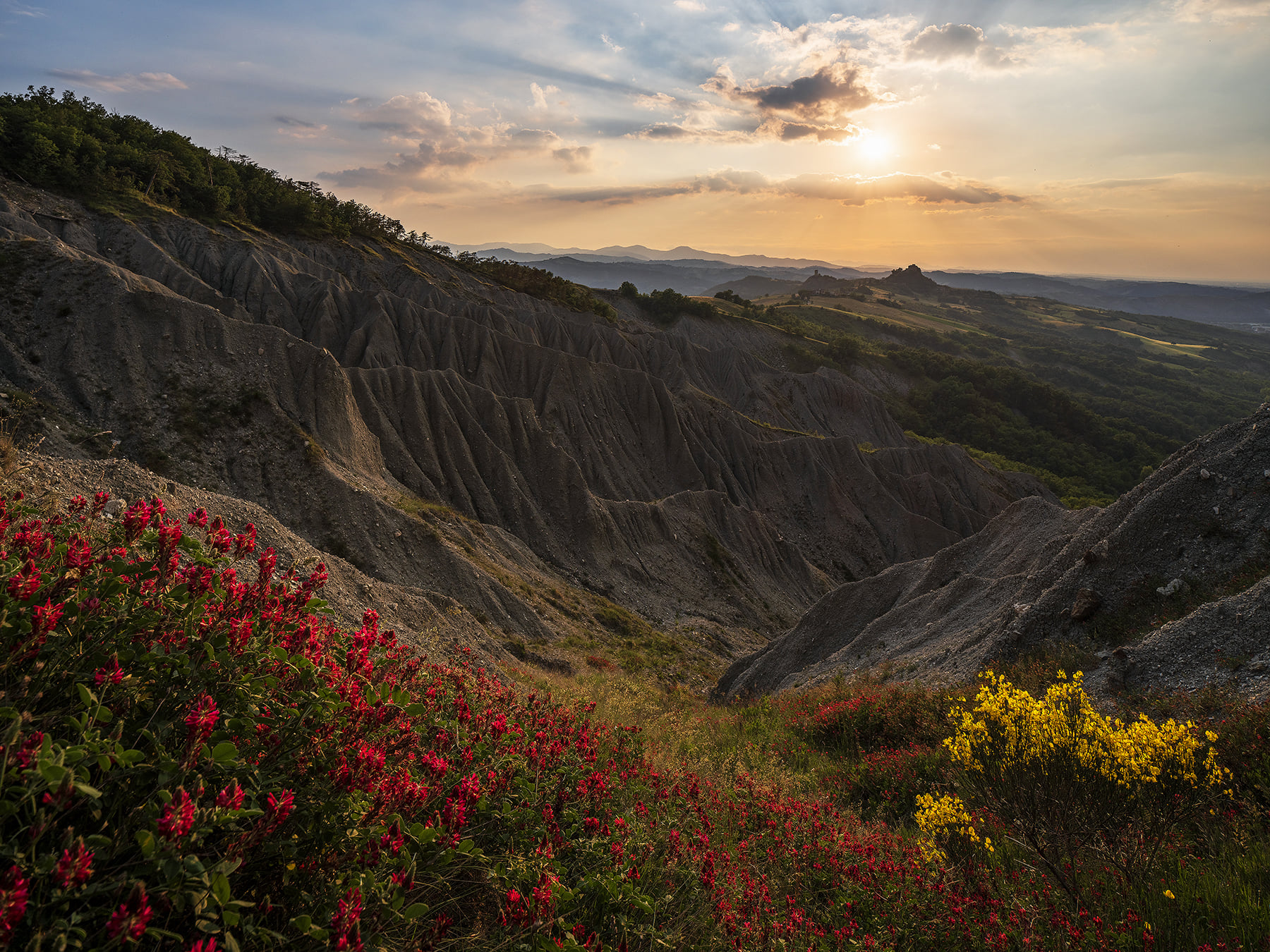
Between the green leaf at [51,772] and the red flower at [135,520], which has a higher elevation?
the red flower at [135,520]

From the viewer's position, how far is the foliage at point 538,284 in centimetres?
8012

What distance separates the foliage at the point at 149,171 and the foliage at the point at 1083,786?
2562 inches

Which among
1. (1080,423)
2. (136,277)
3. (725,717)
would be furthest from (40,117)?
(1080,423)

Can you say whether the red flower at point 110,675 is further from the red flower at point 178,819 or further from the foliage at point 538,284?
the foliage at point 538,284

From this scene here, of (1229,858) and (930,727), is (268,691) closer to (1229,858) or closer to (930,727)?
(1229,858)

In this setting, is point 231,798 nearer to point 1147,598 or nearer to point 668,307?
point 1147,598

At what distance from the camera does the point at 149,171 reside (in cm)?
5506

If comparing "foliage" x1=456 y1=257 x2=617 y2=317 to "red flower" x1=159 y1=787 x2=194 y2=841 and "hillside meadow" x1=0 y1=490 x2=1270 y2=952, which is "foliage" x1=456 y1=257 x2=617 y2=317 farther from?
"red flower" x1=159 y1=787 x2=194 y2=841

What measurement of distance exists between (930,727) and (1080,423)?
353 feet

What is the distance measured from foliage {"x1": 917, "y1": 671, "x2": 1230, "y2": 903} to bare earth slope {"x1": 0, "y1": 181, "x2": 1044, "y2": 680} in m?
21.4

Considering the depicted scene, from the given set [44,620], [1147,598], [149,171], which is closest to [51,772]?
[44,620]

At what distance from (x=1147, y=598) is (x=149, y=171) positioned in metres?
76.1

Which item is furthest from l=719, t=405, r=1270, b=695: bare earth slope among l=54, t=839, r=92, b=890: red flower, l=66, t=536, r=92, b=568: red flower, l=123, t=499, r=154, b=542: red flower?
l=66, t=536, r=92, b=568: red flower

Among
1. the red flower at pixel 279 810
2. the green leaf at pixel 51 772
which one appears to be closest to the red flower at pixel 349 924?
the red flower at pixel 279 810
